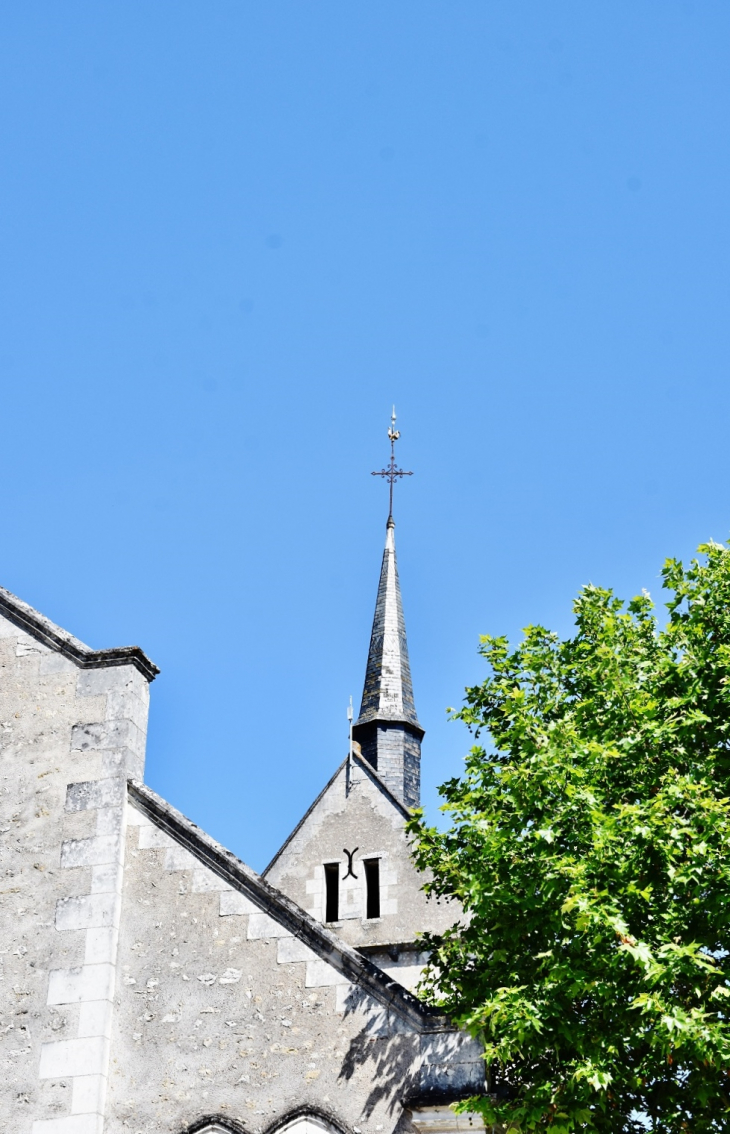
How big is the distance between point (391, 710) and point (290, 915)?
1555 centimetres

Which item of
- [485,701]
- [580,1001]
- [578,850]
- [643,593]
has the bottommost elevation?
[580,1001]

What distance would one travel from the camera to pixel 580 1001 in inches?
592

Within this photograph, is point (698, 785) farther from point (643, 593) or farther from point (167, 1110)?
point (167, 1110)

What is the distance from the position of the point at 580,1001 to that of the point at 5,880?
6.42 metres

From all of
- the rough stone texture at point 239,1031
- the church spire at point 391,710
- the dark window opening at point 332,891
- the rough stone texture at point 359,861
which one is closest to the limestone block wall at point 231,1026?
the rough stone texture at point 239,1031

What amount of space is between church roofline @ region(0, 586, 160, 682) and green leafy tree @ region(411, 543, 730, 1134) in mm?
4461

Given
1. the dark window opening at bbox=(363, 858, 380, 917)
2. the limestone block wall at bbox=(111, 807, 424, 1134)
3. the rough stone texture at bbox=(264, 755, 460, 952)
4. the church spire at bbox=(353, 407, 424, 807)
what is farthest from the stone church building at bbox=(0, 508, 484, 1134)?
the church spire at bbox=(353, 407, 424, 807)

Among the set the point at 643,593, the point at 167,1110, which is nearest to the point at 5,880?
the point at 167,1110

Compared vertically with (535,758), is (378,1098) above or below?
below

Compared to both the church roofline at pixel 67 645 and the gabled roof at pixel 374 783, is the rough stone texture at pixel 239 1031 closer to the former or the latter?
the church roofline at pixel 67 645

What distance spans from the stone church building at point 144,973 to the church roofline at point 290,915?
0.02m

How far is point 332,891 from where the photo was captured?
77.1ft

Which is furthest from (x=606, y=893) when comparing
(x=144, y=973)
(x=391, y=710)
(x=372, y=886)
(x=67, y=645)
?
(x=391, y=710)

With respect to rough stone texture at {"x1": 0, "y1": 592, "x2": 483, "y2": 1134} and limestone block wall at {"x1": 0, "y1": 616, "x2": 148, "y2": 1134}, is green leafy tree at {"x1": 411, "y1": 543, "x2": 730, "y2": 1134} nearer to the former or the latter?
rough stone texture at {"x1": 0, "y1": 592, "x2": 483, "y2": 1134}
